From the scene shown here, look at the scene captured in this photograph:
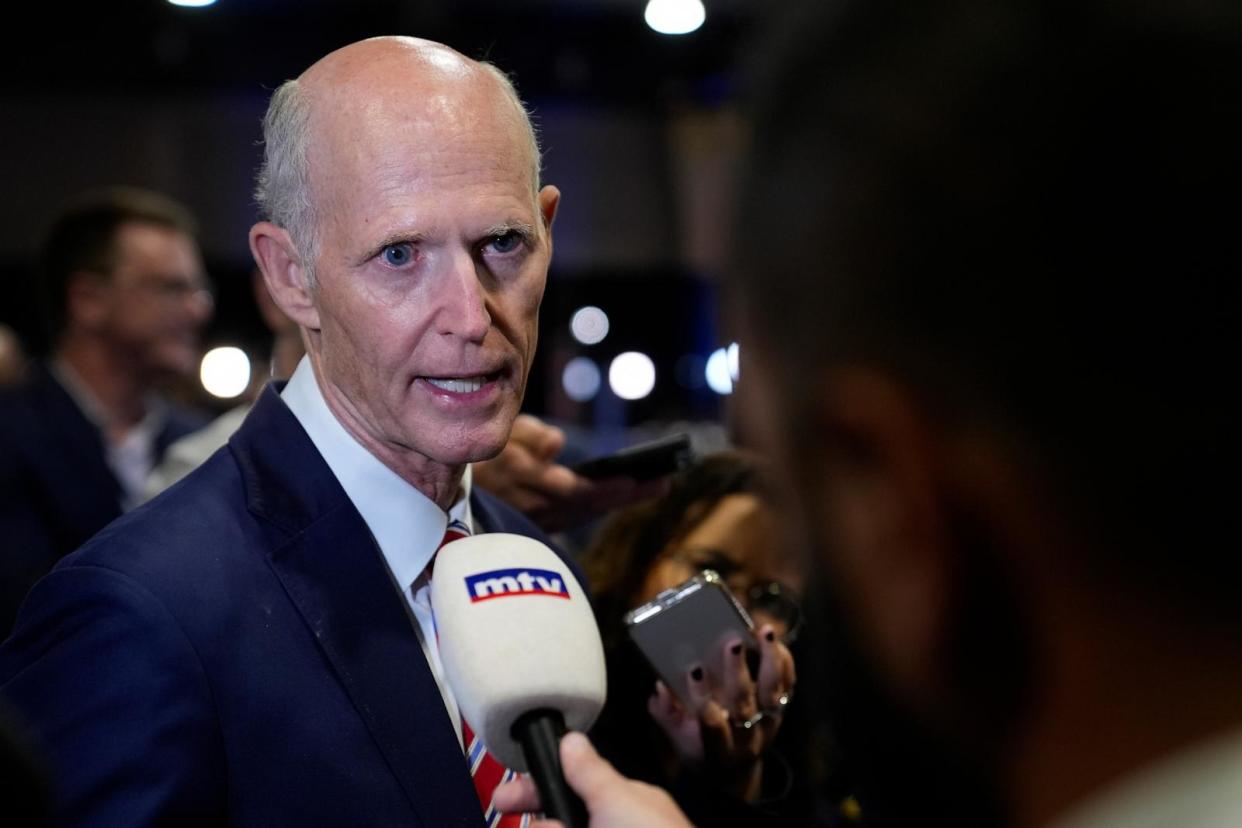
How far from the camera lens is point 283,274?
170 centimetres

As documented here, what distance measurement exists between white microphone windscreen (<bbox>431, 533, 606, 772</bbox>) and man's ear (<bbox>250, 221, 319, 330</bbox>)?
48 centimetres

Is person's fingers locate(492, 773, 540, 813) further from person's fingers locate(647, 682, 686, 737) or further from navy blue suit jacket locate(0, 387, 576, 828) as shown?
person's fingers locate(647, 682, 686, 737)

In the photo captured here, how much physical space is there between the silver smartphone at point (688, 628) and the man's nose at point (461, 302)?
1.47 feet

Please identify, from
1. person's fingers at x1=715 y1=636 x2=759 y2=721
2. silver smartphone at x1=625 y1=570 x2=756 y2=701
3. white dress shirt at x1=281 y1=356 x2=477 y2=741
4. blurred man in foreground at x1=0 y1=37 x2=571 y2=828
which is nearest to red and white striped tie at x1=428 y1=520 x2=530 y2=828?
blurred man in foreground at x1=0 y1=37 x2=571 y2=828

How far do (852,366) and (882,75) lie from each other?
14 cm

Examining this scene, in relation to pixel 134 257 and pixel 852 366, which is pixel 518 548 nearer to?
pixel 852 366

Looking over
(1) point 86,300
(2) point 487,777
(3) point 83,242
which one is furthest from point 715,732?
(3) point 83,242

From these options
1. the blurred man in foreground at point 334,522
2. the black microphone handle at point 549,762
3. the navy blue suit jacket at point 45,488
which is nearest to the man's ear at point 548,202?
the blurred man in foreground at point 334,522

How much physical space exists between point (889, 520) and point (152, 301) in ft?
12.4

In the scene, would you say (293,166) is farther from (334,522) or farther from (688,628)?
(688,628)

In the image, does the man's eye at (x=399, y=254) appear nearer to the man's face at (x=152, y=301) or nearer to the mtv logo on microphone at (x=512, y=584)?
the mtv logo on microphone at (x=512, y=584)

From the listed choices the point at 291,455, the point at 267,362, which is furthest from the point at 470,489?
the point at 267,362

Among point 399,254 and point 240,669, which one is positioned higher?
point 399,254

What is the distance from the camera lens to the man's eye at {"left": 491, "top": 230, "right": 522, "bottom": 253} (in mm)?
1647
